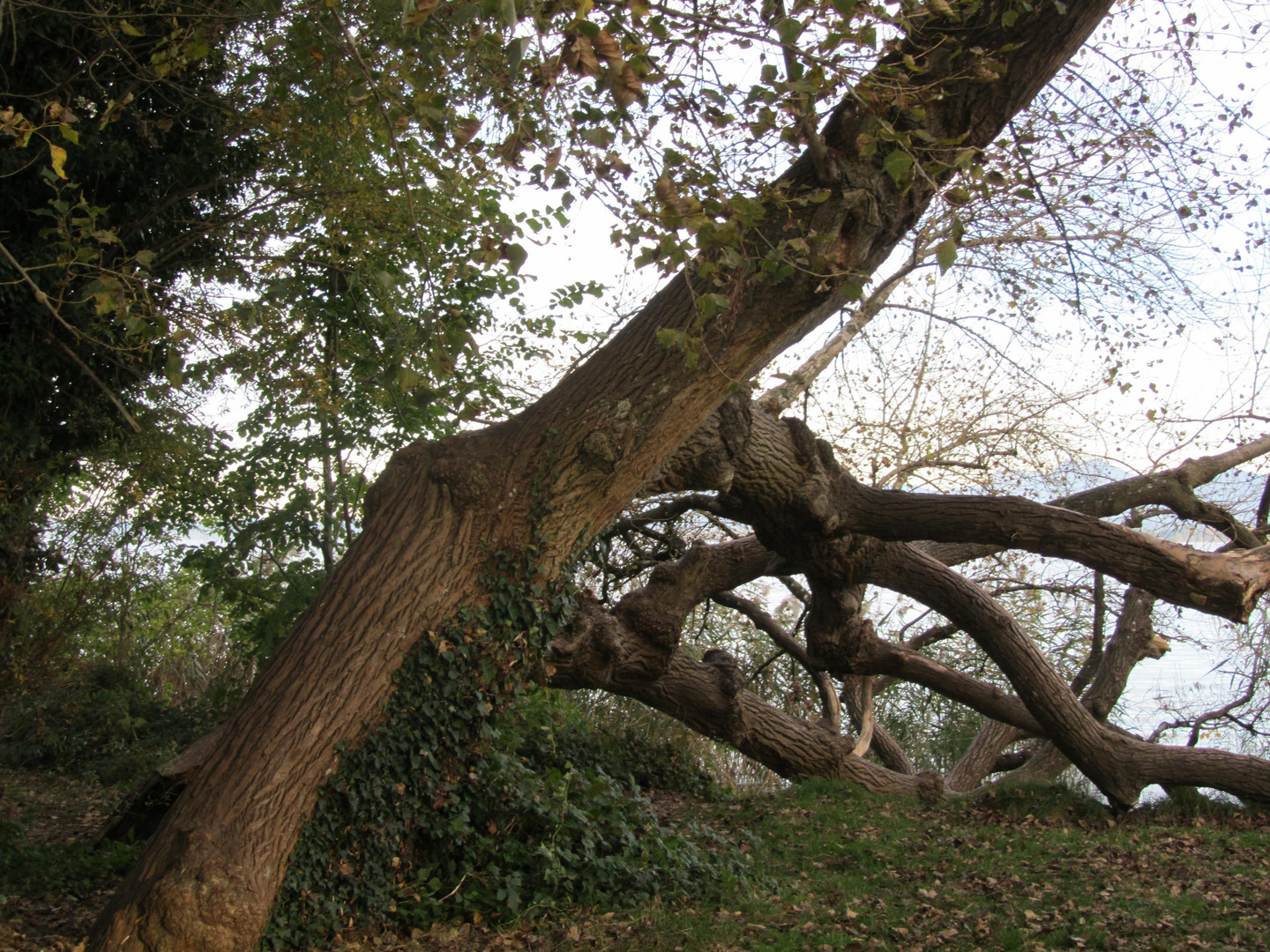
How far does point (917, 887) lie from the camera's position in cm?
559

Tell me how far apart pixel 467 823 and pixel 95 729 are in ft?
22.5

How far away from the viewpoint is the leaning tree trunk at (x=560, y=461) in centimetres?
425

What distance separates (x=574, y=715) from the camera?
854cm

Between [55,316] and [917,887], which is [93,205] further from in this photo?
[917,887]

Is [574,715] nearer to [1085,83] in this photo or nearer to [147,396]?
[147,396]

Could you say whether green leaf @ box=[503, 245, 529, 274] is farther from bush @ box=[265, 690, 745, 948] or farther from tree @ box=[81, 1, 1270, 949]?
bush @ box=[265, 690, 745, 948]

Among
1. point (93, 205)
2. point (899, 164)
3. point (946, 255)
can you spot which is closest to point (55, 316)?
point (93, 205)

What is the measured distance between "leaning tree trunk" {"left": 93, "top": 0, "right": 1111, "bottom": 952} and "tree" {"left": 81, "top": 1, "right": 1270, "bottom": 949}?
10 mm

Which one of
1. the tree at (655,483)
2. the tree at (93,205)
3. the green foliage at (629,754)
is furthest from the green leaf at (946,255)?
the green foliage at (629,754)

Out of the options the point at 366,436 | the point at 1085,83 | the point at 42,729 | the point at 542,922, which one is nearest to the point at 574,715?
the point at 366,436

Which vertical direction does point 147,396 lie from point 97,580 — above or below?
above

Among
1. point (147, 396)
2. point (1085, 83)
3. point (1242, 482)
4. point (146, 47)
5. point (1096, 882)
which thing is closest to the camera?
point (1096, 882)

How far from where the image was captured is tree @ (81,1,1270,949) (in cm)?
380

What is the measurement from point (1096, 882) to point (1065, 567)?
5102 mm
